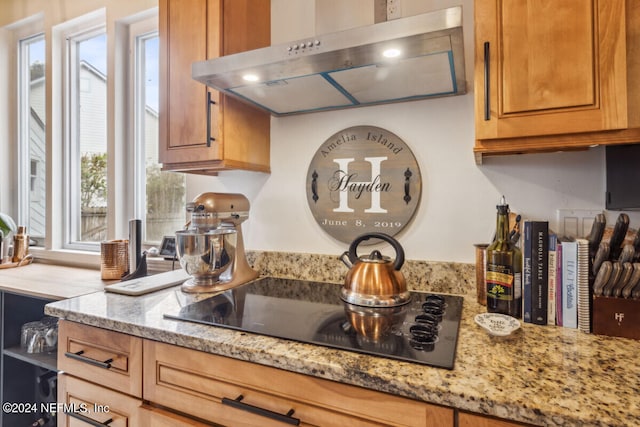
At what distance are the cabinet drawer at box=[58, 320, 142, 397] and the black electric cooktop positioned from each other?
5.9 inches

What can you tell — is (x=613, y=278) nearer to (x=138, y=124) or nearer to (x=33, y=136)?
(x=138, y=124)

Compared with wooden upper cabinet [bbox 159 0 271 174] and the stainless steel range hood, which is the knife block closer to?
the stainless steel range hood

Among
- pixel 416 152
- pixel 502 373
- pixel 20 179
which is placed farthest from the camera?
pixel 20 179

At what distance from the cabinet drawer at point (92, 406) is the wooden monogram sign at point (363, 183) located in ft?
2.92

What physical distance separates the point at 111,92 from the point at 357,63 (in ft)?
5.87

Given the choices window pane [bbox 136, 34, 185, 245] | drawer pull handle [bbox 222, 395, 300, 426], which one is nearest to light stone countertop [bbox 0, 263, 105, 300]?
window pane [bbox 136, 34, 185, 245]

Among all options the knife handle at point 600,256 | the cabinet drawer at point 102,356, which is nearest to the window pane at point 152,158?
the cabinet drawer at point 102,356

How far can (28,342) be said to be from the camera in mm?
1536

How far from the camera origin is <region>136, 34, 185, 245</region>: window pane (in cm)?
200

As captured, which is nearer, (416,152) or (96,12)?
(416,152)

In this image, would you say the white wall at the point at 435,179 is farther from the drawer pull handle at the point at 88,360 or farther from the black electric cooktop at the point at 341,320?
the drawer pull handle at the point at 88,360

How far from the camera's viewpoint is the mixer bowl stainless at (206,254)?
1197 millimetres

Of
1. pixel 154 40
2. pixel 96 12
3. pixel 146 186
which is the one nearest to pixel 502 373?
pixel 146 186

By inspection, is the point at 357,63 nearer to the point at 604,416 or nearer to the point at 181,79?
the point at 181,79
